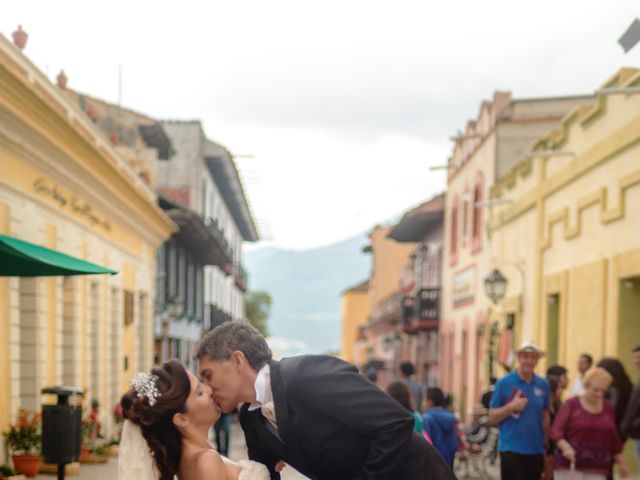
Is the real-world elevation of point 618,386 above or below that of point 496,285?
below

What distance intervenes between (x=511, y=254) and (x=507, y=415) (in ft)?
46.4

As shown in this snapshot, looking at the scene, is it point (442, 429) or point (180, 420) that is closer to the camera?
point (180, 420)

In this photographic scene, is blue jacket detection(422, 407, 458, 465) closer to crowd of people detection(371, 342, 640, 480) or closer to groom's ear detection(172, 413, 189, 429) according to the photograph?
crowd of people detection(371, 342, 640, 480)

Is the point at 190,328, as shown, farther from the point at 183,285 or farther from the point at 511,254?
the point at 511,254

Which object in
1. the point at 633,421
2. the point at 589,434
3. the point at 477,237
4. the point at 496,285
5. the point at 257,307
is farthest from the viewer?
the point at 257,307

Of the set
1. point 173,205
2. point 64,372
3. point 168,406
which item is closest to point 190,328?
point 173,205

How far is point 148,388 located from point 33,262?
6296 millimetres

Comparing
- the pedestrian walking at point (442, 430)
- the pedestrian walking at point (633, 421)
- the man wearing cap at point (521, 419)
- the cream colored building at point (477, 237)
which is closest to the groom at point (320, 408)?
the pedestrian walking at point (633, 421)

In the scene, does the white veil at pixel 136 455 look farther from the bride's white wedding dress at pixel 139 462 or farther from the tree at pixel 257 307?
the tree at pixel 257 307

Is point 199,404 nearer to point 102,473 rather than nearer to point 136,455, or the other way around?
point 136,455

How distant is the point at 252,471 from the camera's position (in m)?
4.18

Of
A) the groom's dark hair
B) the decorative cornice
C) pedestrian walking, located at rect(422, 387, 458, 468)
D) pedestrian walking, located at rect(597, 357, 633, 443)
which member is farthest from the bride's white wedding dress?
the decorative cornice

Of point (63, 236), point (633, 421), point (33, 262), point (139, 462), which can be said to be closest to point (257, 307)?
point (63, 236)

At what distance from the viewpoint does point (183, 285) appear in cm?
3409
